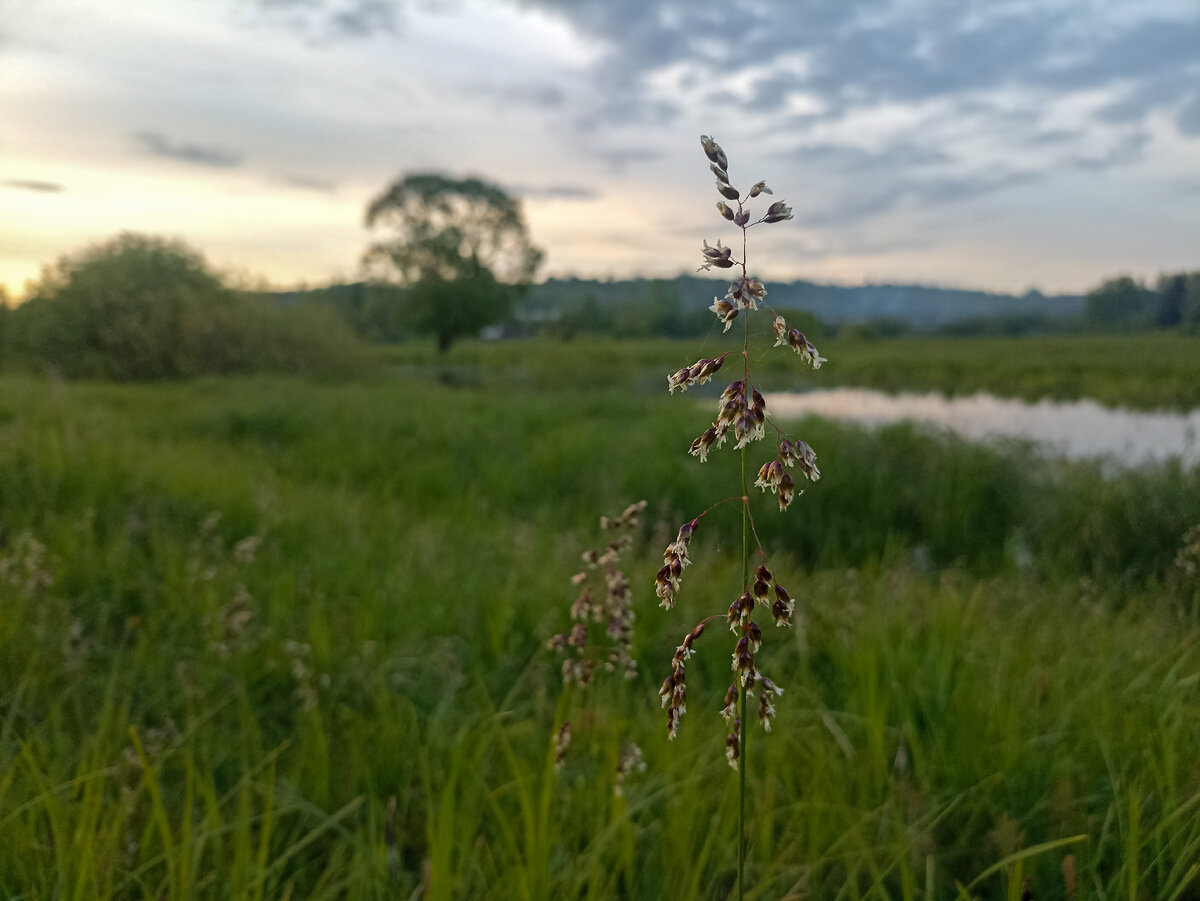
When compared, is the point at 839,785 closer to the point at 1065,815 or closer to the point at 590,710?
the point at 1065,815

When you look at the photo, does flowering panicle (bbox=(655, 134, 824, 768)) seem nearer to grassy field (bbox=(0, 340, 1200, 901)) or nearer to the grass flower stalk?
the grass flower stalk

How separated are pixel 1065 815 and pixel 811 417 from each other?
11.3 m

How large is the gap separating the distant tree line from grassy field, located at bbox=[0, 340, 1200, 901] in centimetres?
178

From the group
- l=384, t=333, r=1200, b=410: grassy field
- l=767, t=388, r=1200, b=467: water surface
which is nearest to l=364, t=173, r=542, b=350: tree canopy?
l=384, t=333, r=1200, b=410: grassy field

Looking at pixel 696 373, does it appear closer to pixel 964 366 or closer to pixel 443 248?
pixel 964 366

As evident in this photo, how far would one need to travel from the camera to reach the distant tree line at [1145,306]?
7707mm

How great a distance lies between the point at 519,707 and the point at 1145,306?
948cm

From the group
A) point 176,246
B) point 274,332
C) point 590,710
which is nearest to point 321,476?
point 590,710

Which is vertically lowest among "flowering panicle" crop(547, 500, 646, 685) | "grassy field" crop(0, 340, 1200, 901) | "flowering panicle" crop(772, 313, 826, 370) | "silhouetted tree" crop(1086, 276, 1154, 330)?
"grassy field" crop(0, 340, 1200, 901)

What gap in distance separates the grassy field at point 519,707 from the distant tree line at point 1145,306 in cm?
178

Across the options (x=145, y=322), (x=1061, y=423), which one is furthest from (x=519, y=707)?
(x=145, y=322)

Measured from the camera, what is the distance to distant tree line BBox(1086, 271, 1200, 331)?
7707 millimetres

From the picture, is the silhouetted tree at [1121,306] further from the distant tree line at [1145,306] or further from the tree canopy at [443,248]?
the tree canopy at [443,248]

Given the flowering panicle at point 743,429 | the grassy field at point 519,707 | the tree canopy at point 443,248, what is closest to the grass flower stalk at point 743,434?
the flowering panicle at point 743,429
